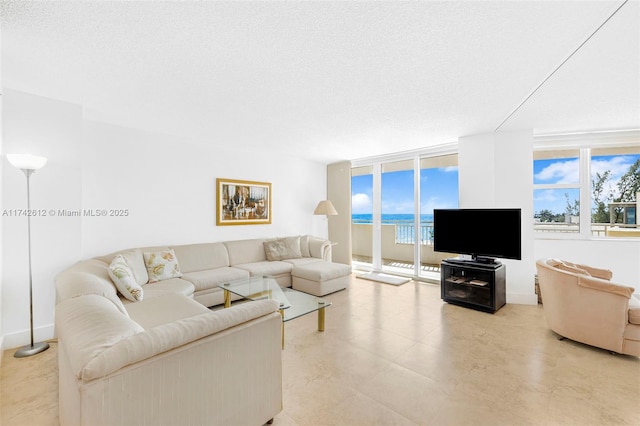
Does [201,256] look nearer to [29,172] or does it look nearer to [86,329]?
[29,172]

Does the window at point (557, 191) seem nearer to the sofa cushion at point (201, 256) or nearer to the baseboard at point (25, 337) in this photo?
the sofa cushion at point (201, 256)

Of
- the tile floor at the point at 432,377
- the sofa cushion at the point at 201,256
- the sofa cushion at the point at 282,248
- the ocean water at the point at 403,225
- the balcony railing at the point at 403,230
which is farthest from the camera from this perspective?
the balcony railing at the point at 403,230

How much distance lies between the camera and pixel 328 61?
6.82 ft

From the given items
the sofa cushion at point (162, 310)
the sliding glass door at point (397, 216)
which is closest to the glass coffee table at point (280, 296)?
the sofa cushion at point (162, 310)

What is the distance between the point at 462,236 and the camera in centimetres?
389

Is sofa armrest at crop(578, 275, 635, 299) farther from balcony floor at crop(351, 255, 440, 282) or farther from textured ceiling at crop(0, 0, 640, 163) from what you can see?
balcony floor at crop(351, 255, 440, 282)

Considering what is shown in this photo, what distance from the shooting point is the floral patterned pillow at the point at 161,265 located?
11.0 feet

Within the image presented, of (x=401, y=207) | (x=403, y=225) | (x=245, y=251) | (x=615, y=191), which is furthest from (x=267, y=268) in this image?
(x=615, y=191)

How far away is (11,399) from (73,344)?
157cm

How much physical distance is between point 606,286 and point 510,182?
5.76ft

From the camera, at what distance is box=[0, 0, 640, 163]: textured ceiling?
5.22ft

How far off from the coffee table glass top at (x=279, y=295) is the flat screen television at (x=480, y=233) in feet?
7.00

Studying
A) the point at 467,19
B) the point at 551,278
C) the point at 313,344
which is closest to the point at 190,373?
the point at 313,344

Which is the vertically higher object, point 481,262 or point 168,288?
point 481,262
